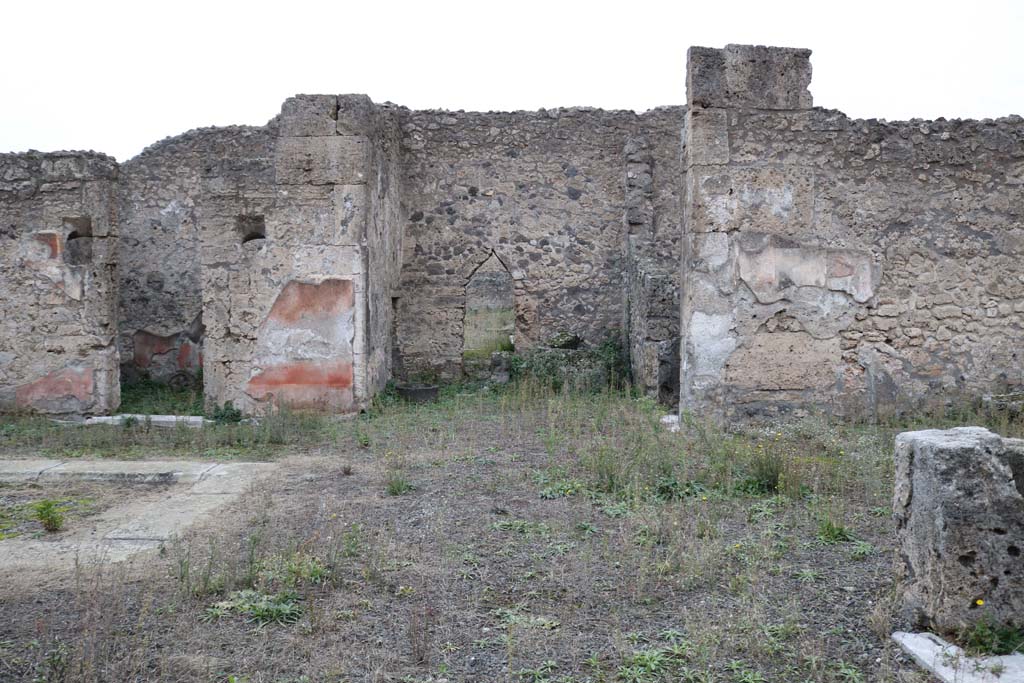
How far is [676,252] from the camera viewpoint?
11.0 m

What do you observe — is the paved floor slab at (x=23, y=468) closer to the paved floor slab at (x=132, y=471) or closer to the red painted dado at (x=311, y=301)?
the paved floor slab at (x=132, y=471)

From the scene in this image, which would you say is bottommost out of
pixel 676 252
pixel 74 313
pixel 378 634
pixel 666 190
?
pixel 378 634

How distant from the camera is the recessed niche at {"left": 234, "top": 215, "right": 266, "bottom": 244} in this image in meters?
8.52

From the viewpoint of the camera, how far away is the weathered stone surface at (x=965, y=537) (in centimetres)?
298

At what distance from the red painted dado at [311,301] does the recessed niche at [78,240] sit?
7.10 ft

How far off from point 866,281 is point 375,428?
4.54 metres

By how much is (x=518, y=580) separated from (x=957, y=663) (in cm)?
174

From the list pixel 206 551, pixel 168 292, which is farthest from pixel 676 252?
pixel 206 551

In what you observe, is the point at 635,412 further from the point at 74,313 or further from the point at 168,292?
the point at 168,292

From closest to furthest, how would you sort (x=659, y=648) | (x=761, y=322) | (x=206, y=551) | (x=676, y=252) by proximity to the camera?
(x=659, y=648) < (x=206, y=551) < (x=761, y=322) < (x=676, y=252)

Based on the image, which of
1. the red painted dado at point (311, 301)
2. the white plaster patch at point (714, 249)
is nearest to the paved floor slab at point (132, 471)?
the red painted dado at point (311, 301)

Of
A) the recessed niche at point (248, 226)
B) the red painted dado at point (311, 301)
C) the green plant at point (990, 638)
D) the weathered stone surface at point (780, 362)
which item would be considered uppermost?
the recessed niche at point (248, 226)

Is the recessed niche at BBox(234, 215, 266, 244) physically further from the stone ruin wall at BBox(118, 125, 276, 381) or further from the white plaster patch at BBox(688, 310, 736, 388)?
the white plaster patch at BBox(688, 310, 736, 388)

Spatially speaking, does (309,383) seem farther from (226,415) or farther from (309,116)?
(309,116)
